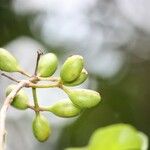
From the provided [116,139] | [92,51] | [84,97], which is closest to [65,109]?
[84,97]

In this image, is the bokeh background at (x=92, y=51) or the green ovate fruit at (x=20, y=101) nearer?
the green ovate fruit at (x=20, y=101)

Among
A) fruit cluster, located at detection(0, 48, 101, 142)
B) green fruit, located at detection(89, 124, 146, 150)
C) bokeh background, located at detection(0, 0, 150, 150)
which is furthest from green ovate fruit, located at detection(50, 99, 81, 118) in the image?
bokeh background, located at detection(0, 0, 150, 150)

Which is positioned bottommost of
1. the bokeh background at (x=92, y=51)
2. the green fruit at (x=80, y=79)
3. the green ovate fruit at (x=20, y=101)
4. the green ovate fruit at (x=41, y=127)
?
the bokeh background at (x=92, y=51)

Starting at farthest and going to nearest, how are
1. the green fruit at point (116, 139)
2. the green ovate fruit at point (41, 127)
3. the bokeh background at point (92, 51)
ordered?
the bokeh background at point (92, 51)
the green fruit at point (116, 139)
the green ovate fruit at point (41, 127)

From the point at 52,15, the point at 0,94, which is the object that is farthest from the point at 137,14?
the point at 0,94

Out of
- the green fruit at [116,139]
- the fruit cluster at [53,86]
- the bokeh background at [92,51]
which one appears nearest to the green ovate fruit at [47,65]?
the fruit cluster at [53,86]

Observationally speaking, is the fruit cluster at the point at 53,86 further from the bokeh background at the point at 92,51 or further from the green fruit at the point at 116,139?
the bokeh background at the point at 92,51

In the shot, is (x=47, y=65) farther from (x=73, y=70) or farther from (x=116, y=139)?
(x=116, y=139)
